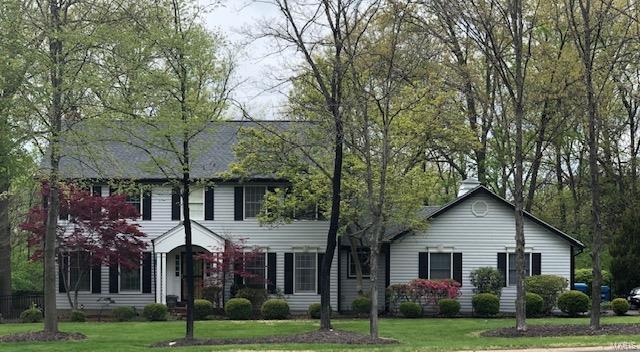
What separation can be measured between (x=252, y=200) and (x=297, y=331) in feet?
34.1

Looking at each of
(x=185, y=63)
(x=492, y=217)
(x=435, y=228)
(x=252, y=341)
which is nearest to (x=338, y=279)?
(x=435, y=228)

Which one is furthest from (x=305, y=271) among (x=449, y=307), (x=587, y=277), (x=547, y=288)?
(x=587, y=277)

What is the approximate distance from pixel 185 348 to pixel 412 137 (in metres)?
10.8

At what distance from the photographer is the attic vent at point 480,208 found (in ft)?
109

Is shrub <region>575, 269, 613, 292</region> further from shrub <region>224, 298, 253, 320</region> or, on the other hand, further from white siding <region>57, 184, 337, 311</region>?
shrub <region>224, 298, 253, 320</region>

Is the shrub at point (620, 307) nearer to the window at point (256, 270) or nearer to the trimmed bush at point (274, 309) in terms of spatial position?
the trimmed bush at point (274, 309)

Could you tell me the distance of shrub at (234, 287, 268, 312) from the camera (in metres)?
31.9

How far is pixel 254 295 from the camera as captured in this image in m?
32.2

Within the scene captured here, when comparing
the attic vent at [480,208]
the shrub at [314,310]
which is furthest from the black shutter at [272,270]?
the attic vent at [480,208]

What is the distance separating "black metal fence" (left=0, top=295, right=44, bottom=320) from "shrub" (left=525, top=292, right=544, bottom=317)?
59.8ft

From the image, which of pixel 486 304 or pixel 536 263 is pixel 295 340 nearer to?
pixel 486 304

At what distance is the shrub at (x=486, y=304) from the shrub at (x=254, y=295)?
7937 millimetres

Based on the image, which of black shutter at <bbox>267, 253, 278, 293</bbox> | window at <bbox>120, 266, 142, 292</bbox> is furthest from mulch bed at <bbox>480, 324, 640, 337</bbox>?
window at <bbox>120, 266, 142, 292</bbox>

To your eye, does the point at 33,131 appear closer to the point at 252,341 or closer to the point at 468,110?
the point at 252,341
